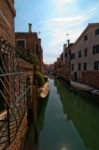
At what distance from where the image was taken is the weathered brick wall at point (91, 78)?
2388 centimetres

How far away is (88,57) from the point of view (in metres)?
28.1

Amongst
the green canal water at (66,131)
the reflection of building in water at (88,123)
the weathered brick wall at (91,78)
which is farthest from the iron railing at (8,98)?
the weathered brick wall at (91,78)

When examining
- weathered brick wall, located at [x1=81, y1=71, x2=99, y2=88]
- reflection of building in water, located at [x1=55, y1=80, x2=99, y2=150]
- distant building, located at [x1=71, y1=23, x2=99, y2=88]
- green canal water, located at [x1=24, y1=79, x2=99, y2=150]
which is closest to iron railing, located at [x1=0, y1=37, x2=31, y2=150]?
green canal water, located at [x1=24, y1=79, x2=99, y2=150]

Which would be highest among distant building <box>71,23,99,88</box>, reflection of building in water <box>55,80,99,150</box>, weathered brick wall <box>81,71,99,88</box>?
distant building <box>71,23,99,88</box>

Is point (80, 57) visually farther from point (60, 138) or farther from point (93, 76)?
point (60, 138)

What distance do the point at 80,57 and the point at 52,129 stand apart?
22603mm

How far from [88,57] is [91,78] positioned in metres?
3.84

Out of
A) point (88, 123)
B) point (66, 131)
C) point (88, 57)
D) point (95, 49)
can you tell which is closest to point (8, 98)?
point (66, 131)

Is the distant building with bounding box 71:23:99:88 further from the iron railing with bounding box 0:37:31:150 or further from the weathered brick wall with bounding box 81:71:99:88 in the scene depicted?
the iron railing with bounding box 0:37:31:150

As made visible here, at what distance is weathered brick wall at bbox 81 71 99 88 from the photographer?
23.9 m

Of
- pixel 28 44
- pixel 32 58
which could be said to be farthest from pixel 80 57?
pixel 32 58

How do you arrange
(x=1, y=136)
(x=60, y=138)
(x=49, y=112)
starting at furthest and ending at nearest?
(x=49, y=112) → (x=60, y=138) → (x=1, y=136)

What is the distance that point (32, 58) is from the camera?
20469 mm

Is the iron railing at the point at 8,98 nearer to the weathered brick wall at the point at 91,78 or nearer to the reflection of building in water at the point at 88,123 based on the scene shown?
the reflection of building in water at the point at 88,123
